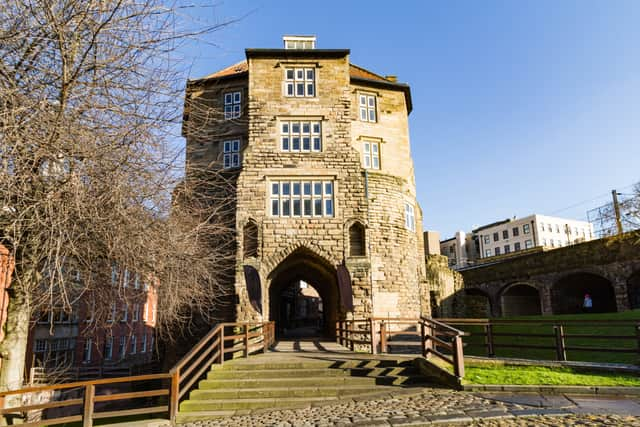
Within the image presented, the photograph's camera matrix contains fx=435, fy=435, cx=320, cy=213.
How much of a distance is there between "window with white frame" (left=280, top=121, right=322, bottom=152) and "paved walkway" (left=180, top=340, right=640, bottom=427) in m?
11.8

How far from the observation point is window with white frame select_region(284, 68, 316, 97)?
19453 mm

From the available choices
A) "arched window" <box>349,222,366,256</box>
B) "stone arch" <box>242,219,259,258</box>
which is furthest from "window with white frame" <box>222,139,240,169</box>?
"arched window" <box>349,222,366,256</box>

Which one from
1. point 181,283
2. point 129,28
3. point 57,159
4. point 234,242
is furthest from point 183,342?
point 129,28

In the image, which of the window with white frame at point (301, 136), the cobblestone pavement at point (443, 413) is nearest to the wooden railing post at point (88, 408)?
the cobblestone pavement at point (443, 413)

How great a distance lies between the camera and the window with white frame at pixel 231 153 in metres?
20.9

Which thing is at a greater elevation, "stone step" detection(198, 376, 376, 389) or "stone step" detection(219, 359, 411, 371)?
"stone step" detection(219, 359, 411, 371)

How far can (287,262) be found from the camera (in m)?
18.6

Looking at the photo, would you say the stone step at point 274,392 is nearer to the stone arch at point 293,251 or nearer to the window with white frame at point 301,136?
the stone arch at point 293,251

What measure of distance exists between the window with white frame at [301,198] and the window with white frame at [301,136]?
5.21ft

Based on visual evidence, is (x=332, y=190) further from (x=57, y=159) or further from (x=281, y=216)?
(x=57, y=159)

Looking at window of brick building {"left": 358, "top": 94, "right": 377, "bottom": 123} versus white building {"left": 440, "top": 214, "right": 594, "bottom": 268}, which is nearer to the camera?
window of brick building {"left": 358, "top": 94, "right": 377, "bottom": 123}

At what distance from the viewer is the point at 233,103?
853 inches

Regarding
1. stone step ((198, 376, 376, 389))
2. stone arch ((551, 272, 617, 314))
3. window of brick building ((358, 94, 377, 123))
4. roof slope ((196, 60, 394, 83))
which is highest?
roof slope ((196, 60, 394, 83))

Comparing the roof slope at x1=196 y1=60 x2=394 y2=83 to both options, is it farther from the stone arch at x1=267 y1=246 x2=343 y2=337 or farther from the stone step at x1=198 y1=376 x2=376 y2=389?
the stone step at x1=198 y1=376 x2=376 y2=389
